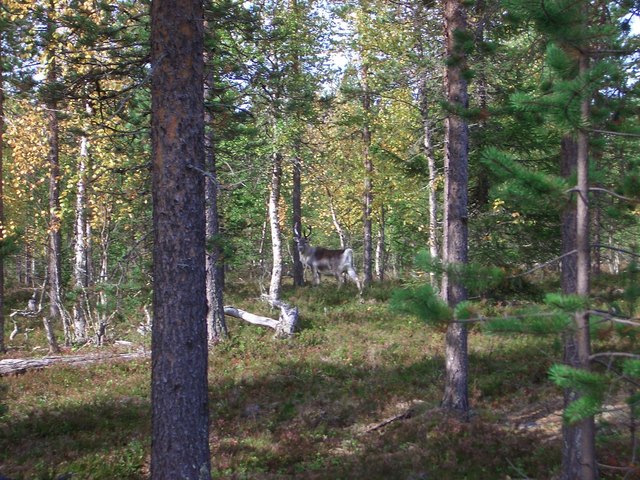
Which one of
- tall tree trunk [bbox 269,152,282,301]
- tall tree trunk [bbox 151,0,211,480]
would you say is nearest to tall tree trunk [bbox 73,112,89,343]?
tall tree trunk [bbox 269,152,282,301]

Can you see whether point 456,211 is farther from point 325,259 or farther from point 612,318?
point 325,259

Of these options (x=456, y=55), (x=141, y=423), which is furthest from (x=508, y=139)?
(x=141, y=423)

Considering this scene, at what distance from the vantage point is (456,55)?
10180 mm

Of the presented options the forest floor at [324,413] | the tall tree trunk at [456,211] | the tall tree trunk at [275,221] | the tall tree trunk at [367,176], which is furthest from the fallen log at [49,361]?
the tall tree trunk at [367,176]

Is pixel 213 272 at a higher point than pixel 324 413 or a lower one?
higher

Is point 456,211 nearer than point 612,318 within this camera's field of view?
No

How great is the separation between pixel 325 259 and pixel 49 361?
14.2m

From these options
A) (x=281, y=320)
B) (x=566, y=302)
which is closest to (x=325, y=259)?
(x=281, y=320)

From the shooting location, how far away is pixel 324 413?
Answer: 11969mm

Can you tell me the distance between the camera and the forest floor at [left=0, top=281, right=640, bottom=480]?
8934 millimetres

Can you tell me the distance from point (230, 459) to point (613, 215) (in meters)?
6.80

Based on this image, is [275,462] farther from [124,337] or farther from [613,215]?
[124,337]

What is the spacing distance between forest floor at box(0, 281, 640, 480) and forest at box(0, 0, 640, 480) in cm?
6

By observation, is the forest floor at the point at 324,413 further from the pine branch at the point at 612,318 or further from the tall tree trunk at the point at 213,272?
the pine branch at the point at 612,318
